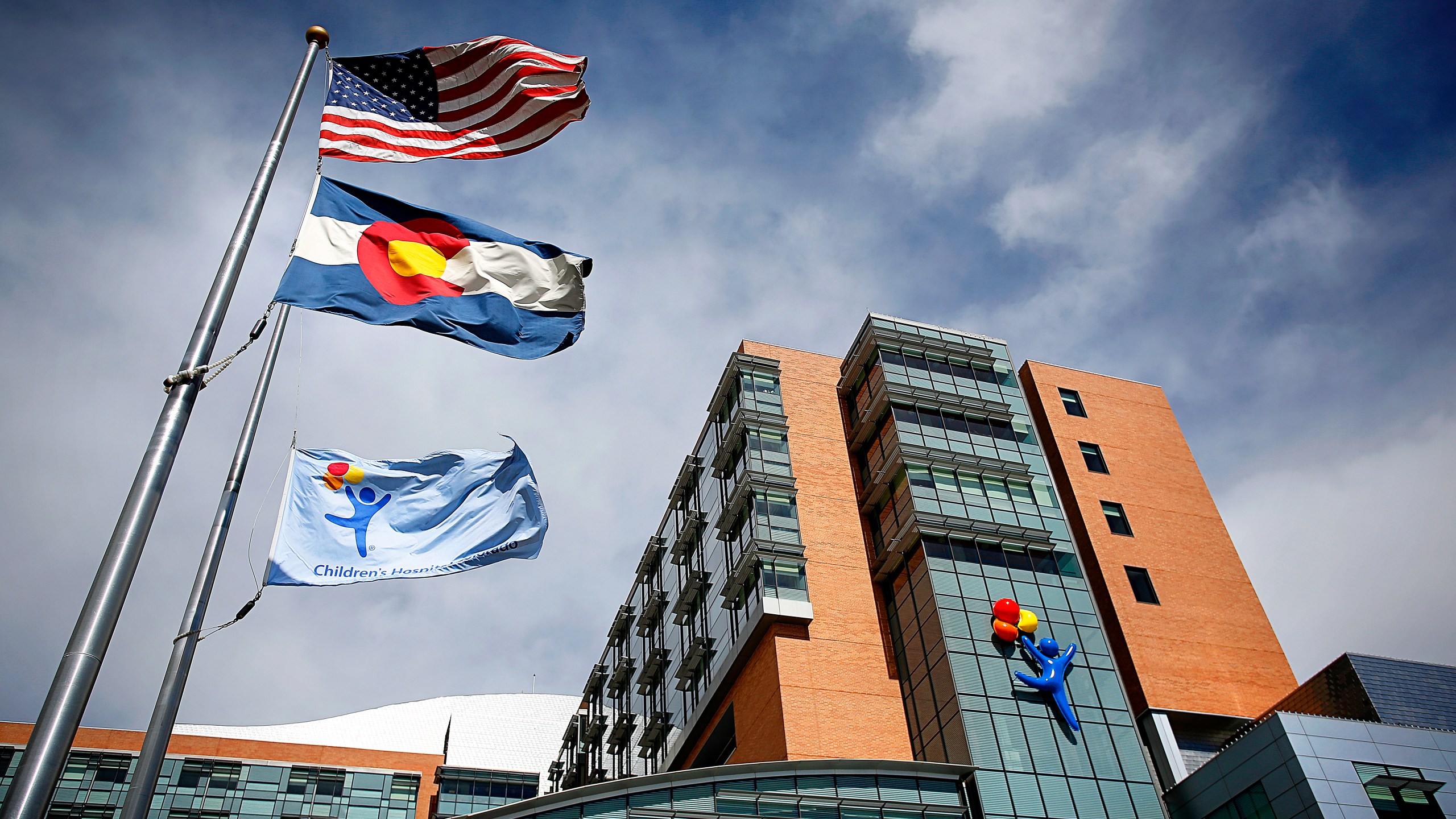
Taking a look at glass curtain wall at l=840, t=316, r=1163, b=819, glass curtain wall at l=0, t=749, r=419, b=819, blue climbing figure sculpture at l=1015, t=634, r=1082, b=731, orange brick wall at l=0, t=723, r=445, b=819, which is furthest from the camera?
orange brick wall at l=0, t=723, r=445, b=819

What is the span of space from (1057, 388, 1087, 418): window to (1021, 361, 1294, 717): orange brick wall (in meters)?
0.24

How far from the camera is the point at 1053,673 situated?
135ft

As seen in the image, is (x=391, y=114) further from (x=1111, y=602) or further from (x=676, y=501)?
(x=676, y=501)

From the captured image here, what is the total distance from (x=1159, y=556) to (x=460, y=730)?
56.5 metres

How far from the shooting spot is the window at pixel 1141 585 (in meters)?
45.8

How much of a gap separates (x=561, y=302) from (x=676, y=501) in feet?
133

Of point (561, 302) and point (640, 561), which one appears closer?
point (561, 302)

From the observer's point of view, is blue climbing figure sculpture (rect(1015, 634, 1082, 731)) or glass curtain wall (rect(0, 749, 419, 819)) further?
glass curtain wall (rect(0, 749, 419, 819))

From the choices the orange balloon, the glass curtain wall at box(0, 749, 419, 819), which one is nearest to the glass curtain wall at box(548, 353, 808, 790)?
the orange balloon

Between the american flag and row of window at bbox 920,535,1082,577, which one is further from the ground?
row of window at bbox 920,535,1082,577

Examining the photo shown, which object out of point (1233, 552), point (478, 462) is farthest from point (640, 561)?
point (478, 462)

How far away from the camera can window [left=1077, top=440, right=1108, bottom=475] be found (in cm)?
5109

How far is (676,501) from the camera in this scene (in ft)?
193

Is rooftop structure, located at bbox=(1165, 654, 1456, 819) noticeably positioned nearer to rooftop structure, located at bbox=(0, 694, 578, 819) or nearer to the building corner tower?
the building corner tower
